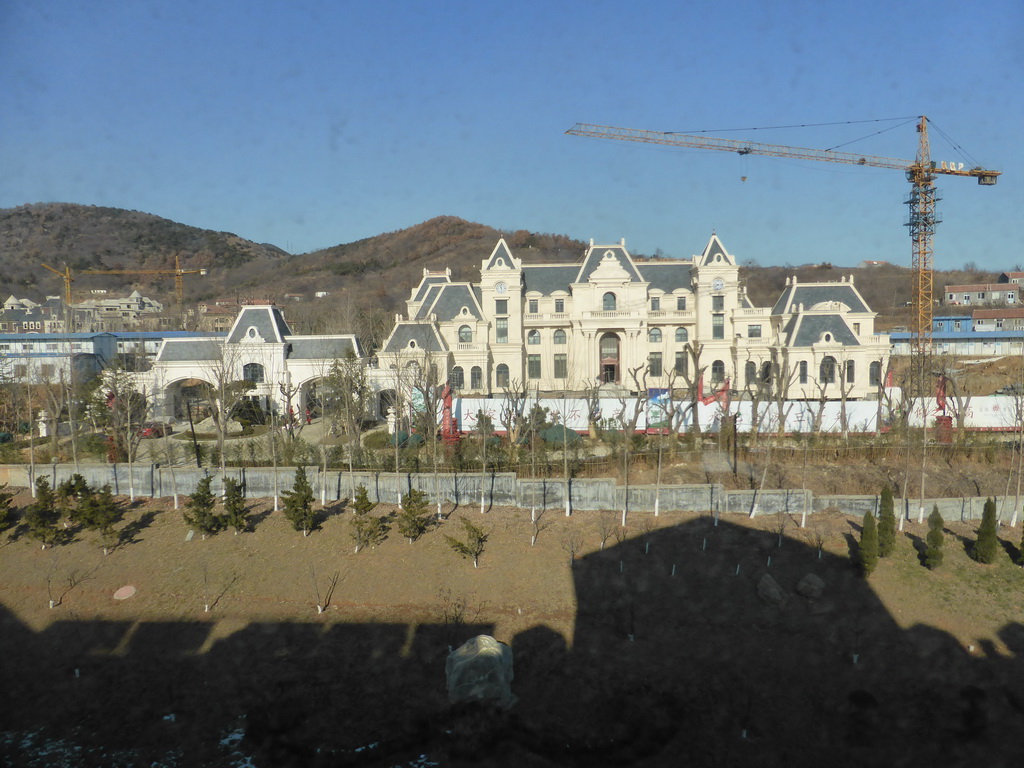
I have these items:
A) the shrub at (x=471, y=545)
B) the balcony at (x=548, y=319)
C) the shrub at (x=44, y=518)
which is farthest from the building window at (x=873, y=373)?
the shrub at (x=44, y=518)

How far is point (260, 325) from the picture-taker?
3472 cm

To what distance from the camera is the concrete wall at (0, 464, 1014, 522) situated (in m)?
19.7

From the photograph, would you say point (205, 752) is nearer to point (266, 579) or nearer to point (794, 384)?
point (266, 579)

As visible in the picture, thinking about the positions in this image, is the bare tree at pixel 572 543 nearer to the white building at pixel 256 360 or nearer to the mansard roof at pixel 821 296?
the white building at pixel 256 360

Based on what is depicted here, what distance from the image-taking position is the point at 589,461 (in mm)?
24281

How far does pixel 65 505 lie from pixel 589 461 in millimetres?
17064

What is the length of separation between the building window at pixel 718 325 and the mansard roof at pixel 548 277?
9299 mm

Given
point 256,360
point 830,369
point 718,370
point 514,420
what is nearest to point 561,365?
point 718,370

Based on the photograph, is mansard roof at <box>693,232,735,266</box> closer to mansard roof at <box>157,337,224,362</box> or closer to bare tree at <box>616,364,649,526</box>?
bare tree at <box>616,364,649,526</box>

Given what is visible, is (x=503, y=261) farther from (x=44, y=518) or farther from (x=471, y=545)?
(x=44, y=518)

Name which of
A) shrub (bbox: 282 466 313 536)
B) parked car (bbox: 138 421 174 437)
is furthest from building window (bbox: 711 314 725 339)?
parked car (bbox: 138 421 174 437)

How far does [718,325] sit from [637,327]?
5325 mm

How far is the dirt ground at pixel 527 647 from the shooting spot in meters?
11.3

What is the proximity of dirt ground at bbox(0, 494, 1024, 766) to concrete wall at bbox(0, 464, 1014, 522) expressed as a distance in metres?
0.69
